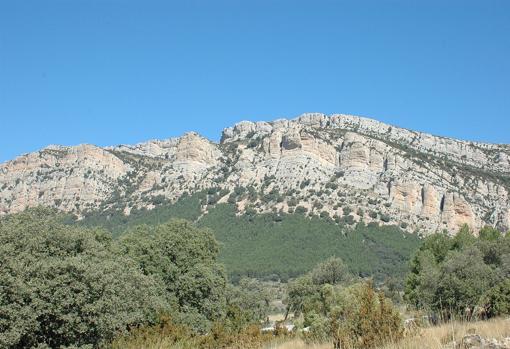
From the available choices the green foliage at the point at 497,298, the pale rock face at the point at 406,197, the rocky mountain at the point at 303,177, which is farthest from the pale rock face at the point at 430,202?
the green foliage at the point at 497,298

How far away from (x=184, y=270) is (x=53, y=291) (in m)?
15.9

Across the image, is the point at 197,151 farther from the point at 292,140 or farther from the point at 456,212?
the point at 456,212

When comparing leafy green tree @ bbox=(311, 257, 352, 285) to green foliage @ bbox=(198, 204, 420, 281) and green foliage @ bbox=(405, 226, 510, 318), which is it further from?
green foliage @ bbox=(198, 204, 420, 281)

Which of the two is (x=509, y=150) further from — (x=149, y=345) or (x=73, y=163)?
(x=149, y=345)

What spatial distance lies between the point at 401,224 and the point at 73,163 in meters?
89.0

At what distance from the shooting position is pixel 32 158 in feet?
482

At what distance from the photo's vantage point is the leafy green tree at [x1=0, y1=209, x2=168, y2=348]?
14.3 metres

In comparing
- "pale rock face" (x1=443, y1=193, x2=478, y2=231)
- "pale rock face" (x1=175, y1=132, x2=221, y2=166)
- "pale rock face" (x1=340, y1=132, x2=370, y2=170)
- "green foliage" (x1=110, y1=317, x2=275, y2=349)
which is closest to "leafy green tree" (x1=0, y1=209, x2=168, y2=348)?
"green foliage" (x1=110, y1=317, x2=275, y2=349)

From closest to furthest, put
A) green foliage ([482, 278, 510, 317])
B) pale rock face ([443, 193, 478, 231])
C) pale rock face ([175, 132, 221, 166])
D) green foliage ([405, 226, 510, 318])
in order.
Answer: green foliage ([482, 278, 510, 317])
green foliage ([405, 226, 510, 318])
pale rock face ([443, 193, 478, 231])
pale rock face ([175, 132, 221, 166])

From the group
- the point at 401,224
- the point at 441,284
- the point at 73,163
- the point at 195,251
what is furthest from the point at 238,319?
the point at 73,163

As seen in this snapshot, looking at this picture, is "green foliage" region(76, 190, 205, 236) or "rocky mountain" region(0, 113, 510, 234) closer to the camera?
"green foliage" region(76, 190, 205, 236)

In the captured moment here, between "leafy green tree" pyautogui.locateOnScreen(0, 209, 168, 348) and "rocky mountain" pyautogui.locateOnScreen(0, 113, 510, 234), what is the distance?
3444 inches

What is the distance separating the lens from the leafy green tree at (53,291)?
14.3 m

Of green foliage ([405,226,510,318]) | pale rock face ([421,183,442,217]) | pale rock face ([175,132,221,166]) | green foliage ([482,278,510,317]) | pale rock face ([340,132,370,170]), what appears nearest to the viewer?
green foliage ([482,278,510,317])
